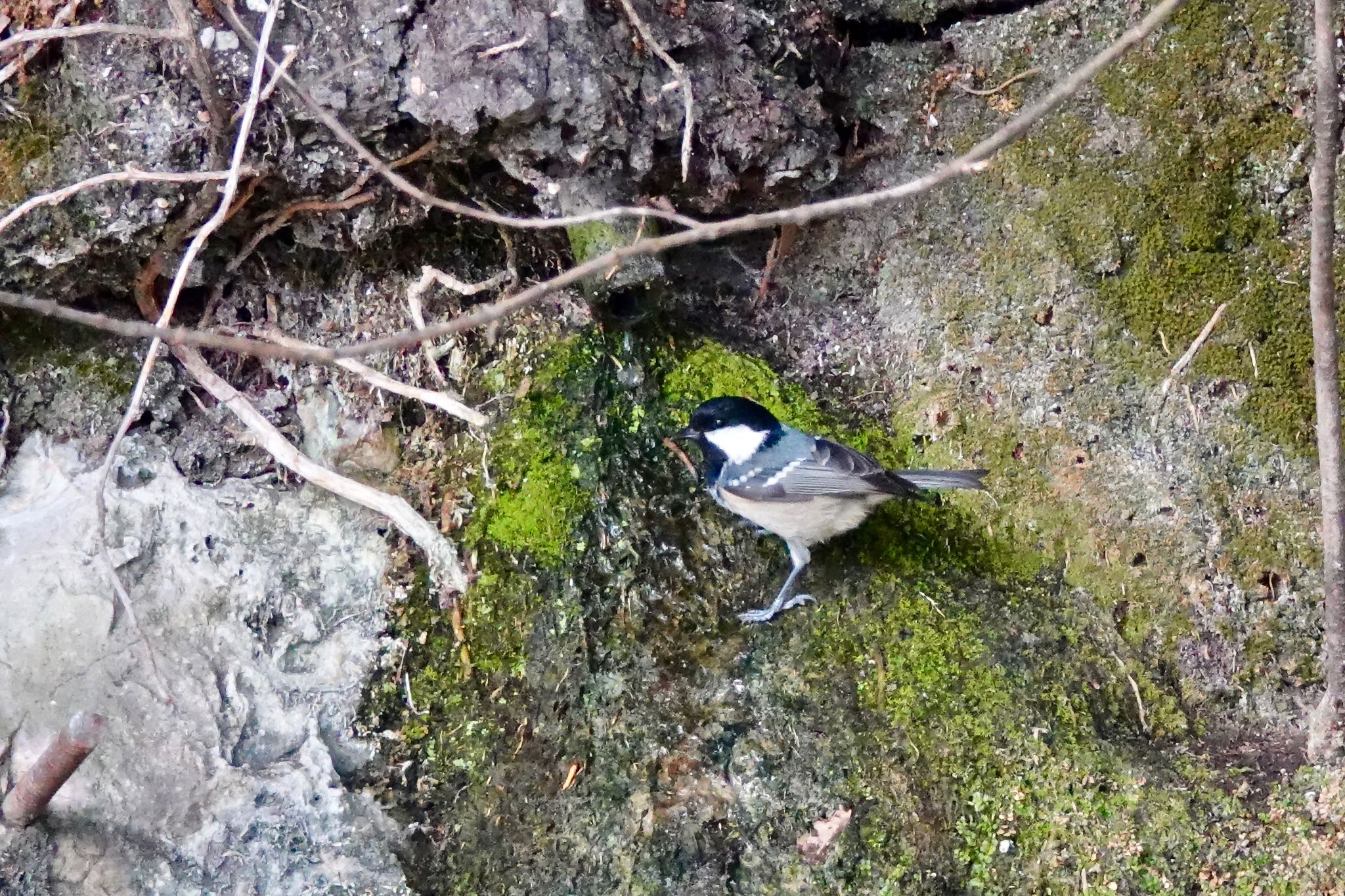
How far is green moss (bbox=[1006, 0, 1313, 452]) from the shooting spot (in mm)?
2990

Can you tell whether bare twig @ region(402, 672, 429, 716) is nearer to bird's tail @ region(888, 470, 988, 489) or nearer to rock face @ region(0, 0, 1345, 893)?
rock face @ region(0, 0, 1345, 893)

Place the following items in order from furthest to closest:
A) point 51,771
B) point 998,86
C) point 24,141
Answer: point 998,86, point 24,141, point 51,771

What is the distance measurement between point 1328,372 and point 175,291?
260 centimetres

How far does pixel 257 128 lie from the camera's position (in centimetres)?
272

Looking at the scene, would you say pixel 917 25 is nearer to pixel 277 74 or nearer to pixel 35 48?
pixel 277 74

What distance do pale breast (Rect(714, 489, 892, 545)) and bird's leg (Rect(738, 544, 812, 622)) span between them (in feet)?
0.11

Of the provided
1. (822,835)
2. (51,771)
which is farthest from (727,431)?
(51,771)

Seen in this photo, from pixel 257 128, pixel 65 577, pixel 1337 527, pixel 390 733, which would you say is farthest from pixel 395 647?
pixel 1337 527

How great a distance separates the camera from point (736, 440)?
3.16 meters

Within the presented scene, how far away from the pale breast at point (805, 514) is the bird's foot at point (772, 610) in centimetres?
21

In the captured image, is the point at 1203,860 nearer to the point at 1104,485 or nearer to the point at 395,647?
Answer: the point at 1104,485

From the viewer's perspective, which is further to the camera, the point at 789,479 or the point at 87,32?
the point at 789,479

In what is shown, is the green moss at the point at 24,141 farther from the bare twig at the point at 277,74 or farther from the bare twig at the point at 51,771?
the bare twig at the point at 51,771

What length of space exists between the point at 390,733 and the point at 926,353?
1912mm
